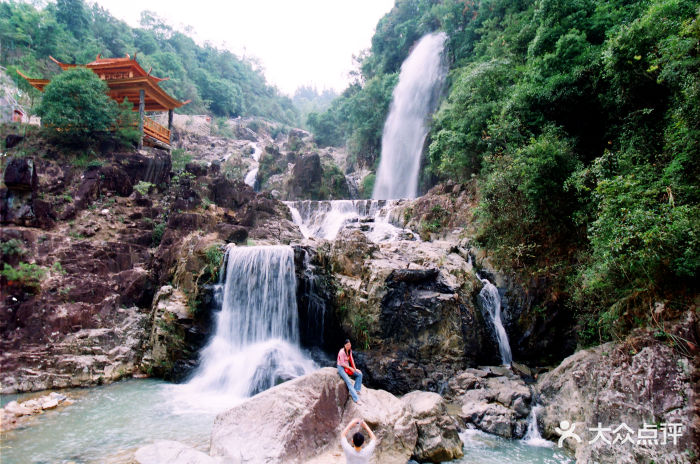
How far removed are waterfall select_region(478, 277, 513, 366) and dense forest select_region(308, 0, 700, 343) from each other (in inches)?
29.3

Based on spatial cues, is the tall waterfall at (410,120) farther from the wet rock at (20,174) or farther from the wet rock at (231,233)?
the wet rock at (20,174)

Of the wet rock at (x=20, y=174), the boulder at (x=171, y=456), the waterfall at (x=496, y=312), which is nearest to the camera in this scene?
the boulder at (x=171, y=456)

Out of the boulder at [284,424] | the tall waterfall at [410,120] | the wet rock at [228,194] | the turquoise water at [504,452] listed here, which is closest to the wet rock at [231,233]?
the wet rock at [228,194]

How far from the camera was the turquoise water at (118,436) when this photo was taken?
5453 millimetres

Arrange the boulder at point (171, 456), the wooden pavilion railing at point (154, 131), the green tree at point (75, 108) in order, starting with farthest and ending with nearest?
the wooden pavilion railing at point (154, 131) → the green tree at point (75, 108) → the boulder at point (171, 456)

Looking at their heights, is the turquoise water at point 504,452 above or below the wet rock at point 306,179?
below

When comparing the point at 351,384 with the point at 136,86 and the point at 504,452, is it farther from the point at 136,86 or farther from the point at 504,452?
the point at 136,86

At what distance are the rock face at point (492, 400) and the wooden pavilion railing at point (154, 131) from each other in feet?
54.3

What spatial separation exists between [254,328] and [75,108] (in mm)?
11275

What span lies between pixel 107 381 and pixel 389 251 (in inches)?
327

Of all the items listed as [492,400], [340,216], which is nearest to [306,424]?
[492,400]

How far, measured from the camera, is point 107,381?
880 cm

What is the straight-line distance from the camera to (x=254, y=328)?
388 inches

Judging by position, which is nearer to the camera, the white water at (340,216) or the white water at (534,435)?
the white water at (534,435)
